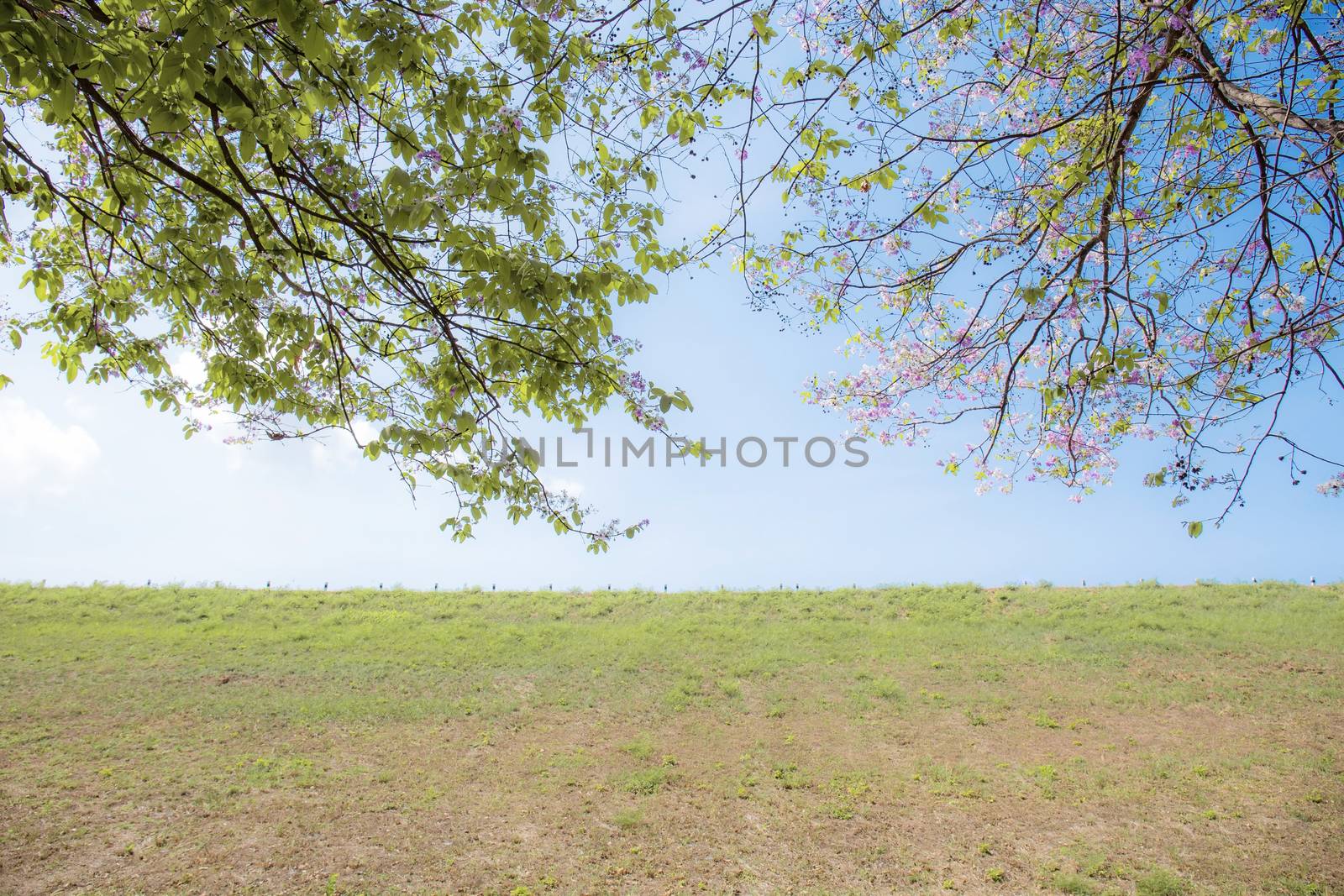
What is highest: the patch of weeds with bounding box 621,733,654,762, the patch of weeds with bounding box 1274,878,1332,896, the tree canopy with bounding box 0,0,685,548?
the tree canopy with bounding box 0,0,685,548

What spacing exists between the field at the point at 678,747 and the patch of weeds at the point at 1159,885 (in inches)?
0.9

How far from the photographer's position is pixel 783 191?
5.12 metres

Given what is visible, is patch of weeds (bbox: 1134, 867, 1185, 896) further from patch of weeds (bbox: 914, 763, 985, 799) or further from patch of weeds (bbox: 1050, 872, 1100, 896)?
patch of weeds (bbox: 914, 763, 985, 799)

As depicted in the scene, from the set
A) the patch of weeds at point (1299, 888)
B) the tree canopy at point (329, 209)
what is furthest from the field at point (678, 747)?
the tree canopy at point (329, 209)

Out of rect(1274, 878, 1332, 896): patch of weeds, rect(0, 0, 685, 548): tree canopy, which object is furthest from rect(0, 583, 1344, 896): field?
rect(0, 0, 685, 548): tree canopy

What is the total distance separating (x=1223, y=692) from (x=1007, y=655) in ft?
8.82

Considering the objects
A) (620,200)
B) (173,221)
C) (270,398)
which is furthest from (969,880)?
(173,221)

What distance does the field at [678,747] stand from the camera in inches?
234

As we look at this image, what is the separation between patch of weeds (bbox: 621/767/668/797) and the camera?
24.1 feet

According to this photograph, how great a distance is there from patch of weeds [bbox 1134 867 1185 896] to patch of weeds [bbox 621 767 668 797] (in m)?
4.09

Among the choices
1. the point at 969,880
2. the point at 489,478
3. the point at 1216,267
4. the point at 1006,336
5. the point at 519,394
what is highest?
the point at 1216,267

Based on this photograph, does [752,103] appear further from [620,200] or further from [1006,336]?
[1006,336]

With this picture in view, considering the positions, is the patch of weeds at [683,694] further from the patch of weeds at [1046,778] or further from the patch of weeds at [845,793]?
the patch of weeds at [1046,778]

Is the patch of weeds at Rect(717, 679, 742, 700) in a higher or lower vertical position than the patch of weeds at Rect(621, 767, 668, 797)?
higher
